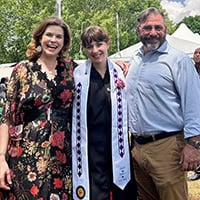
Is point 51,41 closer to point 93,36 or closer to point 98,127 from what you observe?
point 93,36

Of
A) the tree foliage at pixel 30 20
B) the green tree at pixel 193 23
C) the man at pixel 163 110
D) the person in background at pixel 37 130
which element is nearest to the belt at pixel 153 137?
the man at pixel 163 110

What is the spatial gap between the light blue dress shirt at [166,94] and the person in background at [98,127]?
143 mm

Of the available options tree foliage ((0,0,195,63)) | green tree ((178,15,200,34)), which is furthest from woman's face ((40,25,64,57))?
green tree ((178,15,200,34))

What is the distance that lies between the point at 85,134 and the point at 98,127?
0.10 m

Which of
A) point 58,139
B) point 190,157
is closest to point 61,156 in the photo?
point 58,139

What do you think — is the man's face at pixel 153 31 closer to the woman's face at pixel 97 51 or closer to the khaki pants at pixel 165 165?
the woman's face at pixel 97 51

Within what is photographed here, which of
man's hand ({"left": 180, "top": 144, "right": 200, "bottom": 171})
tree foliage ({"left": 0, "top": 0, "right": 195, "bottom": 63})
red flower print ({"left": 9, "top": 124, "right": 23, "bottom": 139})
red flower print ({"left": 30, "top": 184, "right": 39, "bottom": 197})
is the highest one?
red flower print ({"left": 9, "top": 124, "right": 23, "bottom": 139})

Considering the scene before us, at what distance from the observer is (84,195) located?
3096mm

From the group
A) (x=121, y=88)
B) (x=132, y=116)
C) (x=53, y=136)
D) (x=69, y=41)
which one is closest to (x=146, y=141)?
(x=132, y=116)

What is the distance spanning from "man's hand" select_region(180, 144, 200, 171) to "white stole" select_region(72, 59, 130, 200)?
446 mm

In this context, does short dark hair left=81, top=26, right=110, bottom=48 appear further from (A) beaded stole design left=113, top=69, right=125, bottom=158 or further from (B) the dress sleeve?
(B) the dress sleeve

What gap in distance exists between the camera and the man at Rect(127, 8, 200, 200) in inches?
114

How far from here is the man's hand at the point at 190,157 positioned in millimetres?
2891

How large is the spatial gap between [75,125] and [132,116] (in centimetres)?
40
